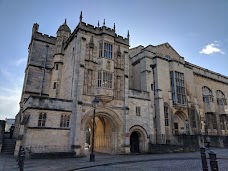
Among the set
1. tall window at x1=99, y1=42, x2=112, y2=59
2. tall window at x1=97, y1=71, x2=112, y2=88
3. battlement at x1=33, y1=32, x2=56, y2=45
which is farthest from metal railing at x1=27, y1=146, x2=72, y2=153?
battlement at x1=33, y1=32, x2=56, y2=45

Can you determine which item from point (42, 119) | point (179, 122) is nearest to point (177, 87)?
point (179, 122)

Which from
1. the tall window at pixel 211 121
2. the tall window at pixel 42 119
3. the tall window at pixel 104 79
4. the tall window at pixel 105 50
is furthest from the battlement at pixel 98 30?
the tall window at pixel 211 121

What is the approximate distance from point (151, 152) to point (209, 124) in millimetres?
19139

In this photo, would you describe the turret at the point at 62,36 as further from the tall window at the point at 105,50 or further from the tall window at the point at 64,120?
the tall window at the point at 64,120

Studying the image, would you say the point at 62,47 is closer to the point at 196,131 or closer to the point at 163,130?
the point at 163,130

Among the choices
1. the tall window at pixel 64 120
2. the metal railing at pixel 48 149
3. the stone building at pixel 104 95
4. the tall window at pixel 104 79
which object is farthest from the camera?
the tall window at pixel 104 79

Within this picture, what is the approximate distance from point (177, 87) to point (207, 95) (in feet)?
39.5

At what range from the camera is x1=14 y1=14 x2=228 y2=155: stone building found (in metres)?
18.1

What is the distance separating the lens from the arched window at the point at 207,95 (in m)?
36.5

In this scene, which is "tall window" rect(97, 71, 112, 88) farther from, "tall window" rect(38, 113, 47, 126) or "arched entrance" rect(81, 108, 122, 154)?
"tall window" rect(38, 113, 47, 126)

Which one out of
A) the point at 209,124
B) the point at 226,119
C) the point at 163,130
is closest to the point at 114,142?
the point at 163,130

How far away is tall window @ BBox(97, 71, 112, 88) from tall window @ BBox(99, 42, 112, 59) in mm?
2480

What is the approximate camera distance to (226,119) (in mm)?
38094

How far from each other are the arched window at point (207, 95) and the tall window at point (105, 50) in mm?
24972
